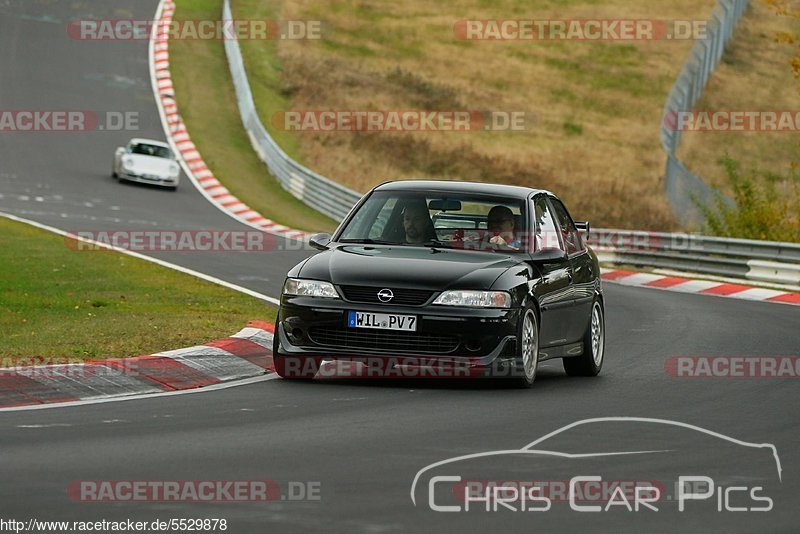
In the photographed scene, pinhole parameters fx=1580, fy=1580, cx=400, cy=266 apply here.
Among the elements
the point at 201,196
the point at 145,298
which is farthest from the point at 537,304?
the point at 201,196

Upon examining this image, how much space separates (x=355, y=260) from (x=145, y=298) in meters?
6.30

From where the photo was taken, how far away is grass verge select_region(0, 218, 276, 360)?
1291 cm

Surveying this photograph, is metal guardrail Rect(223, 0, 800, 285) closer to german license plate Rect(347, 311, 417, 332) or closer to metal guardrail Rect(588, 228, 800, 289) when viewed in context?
metal guardrail Rect(588, 228, 800, 289)

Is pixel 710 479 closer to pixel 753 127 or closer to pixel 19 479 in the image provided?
A: pixel 19 479

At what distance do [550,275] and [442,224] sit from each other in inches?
37.3

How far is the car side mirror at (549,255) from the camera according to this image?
12203mm

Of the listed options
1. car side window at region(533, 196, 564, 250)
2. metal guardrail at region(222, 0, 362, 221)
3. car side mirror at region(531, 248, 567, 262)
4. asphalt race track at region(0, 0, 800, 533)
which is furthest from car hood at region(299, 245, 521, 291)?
metal guardrail at region(222, 0, 362, 221)

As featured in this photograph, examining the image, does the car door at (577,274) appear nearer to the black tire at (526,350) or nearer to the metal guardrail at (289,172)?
the black tire at (526,350)

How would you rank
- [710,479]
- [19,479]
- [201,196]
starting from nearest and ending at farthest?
[19,479]
[710,479]
[201,196]

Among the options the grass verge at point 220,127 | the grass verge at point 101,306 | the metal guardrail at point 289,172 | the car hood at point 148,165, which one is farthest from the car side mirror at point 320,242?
the car hood at point 148,165

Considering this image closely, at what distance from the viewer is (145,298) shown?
57.3 ft

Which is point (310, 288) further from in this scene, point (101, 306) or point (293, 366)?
point (101, 306)

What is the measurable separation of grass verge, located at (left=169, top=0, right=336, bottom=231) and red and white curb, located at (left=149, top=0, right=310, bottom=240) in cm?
23

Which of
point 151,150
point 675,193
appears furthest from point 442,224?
point 151,150
